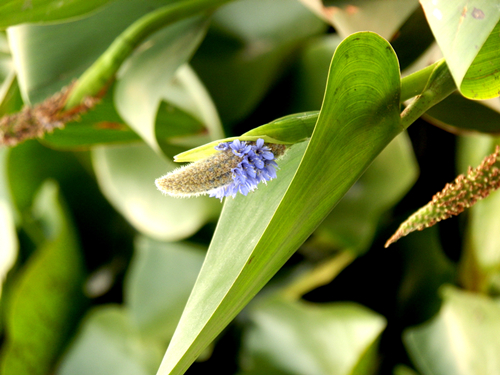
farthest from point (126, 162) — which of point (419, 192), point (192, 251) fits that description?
point (419, 192)

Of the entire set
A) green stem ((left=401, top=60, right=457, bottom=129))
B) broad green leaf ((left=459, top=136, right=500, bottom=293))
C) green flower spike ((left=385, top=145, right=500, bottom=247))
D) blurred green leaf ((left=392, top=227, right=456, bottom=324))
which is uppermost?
green stem ((left=401, top=60, right=457, bottom=129))

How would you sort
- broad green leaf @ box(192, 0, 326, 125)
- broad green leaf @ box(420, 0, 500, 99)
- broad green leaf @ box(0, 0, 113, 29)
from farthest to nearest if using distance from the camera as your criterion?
broad green leaf @ box(192, 0, 326, 125)
broad green leaf @ box(0, 0, 113, 29)
broad green leaf @ box(420, 0, 500, 99)

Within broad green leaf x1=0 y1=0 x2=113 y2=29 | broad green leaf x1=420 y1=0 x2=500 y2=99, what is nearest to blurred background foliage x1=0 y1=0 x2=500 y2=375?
broad green leaf x1=0 y1=0 x2=113 y2=29

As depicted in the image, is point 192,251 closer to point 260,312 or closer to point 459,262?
point 260,312

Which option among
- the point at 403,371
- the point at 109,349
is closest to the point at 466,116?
the point at 403,371

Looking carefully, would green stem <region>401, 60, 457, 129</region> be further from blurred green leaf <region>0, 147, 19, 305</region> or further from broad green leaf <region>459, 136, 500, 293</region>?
blurred green leaf <region>0, 147, 19, 305</region>

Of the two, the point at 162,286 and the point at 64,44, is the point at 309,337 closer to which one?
the point at 162,286

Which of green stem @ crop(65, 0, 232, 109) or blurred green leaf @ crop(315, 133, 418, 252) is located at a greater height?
green stem @ crop(65, 0, 232, 109)

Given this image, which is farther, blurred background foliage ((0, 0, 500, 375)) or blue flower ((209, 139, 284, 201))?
blurred background foliage ((0, 0, 500, 375))
